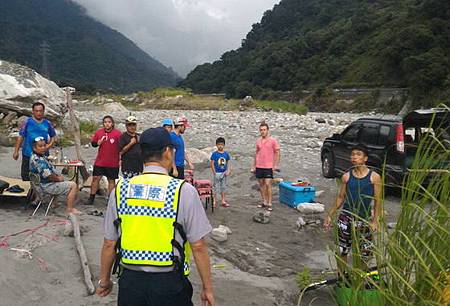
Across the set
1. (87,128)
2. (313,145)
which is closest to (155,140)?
(313,145)

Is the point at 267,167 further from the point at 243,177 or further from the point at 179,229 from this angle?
the point at 179,229

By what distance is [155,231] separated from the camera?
2516mm

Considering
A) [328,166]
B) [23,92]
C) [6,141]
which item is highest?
Answer: [23,92]

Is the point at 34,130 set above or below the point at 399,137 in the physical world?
above

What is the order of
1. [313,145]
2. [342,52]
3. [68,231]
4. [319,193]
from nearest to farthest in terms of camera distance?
1. [68,231]
2. [319,193]
3. [313,145]
4. [342,52]

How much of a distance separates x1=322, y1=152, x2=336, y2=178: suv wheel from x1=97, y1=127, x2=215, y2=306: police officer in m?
9.13

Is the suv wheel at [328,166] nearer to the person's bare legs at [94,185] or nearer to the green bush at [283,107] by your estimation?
the person's bare legs at [94,185]

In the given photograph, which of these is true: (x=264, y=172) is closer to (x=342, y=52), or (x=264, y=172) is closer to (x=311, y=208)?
(x=311, y=208)

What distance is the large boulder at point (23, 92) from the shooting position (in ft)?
51.4

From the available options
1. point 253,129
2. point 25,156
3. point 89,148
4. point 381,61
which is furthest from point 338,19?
point 25,156

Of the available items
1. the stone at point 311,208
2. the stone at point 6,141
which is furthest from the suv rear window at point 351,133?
the stone at point 6,141

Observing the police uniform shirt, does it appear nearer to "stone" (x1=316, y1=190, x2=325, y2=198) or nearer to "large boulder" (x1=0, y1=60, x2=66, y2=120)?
"stone" (x1=316, y1=190, x2=325, y2=198)

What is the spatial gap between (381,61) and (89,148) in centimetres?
5020

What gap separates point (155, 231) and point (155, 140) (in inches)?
21.4
